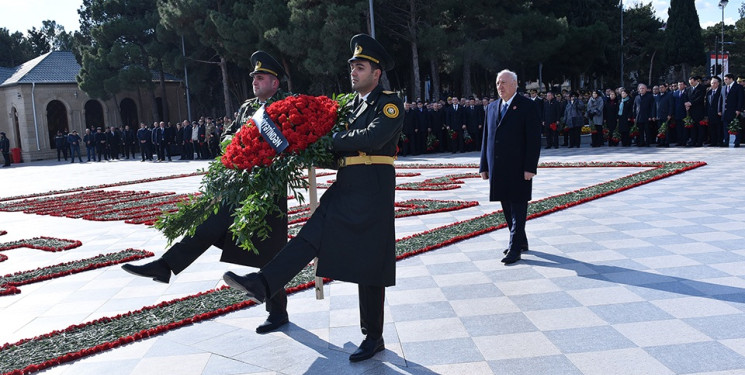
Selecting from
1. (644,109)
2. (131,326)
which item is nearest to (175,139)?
(644,109)

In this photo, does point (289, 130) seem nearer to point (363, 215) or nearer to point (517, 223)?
point (363, 215)

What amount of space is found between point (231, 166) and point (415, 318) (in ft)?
5.45

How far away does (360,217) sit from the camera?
3588mm

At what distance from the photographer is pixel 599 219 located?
7.57m

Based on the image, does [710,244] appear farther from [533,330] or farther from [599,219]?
[533,330]

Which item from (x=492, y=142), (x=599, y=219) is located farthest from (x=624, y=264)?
(x=599, y=219)

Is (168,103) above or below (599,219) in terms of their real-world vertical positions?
above

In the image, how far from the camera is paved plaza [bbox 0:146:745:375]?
11.8 ft

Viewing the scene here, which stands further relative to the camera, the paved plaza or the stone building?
the stone building

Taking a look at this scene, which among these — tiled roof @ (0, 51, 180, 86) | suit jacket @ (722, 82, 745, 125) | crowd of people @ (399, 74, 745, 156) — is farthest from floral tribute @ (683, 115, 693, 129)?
tiled roof @ (0, 51, 180, 86)

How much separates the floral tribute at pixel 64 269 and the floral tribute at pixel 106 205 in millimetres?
2516

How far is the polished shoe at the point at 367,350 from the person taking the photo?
3633mm

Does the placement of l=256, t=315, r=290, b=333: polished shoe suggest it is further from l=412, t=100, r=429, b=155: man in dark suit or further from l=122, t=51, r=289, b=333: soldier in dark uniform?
l=412, t=100, r=429, b=155: man in dark suit

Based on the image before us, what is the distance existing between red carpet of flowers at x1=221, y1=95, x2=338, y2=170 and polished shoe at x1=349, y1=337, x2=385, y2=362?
122 cm
